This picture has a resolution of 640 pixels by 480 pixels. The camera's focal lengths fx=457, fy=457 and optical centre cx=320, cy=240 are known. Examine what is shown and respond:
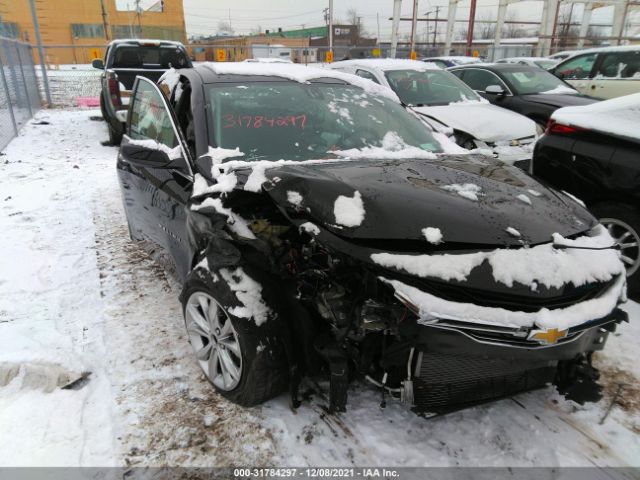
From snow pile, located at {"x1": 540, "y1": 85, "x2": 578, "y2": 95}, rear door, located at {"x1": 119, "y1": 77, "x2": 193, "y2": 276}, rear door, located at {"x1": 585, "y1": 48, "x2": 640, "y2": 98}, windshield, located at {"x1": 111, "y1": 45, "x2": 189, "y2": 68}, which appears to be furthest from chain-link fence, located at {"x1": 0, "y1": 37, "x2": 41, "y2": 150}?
rear door, located at {"x1": 585, "y1": 48, "x2": 640, "y2": 98}

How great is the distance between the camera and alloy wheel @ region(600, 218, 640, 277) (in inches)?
141

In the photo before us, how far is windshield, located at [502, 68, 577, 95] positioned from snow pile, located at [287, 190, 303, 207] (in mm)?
7345

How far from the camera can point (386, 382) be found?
2.09 m

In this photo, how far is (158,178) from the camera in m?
3.31

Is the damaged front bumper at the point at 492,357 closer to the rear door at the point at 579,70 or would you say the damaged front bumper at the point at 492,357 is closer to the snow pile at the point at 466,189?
the snow pile at the point at 466,189

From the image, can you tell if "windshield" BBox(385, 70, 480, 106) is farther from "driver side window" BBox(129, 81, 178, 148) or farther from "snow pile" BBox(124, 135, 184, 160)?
"snow pile" BBox(124, 135, 184, 160)

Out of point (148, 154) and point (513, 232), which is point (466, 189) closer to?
point (513, 232)

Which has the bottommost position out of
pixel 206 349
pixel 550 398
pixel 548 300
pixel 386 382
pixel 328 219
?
pixel 550 398

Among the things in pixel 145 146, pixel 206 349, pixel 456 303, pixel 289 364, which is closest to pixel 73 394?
pixel 206 349

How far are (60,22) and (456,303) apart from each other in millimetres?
49812

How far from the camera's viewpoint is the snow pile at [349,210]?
2037 millimetres

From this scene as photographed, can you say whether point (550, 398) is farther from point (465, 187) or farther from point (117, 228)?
point (117, 228)

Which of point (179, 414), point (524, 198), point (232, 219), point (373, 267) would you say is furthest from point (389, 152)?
point (179, 414)

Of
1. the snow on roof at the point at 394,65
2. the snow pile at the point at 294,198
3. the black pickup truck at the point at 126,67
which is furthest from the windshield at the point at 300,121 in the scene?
the black pickup truck at the point at 126,67
